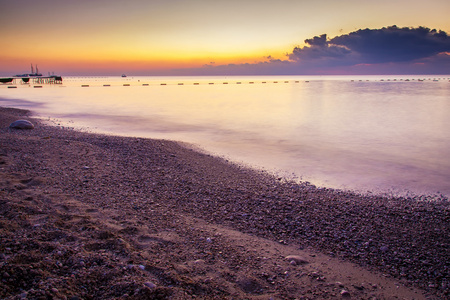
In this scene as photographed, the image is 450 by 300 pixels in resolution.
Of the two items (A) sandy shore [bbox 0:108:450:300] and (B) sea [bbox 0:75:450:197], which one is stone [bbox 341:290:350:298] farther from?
(B) sea [bbox 0:75:450:197]

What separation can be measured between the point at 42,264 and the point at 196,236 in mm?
2081

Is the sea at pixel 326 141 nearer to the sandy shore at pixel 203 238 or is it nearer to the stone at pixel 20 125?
the sandy shore at pixel 203 238

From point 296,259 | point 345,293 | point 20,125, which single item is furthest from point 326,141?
point 20,125

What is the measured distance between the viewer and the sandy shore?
3379 millimetres

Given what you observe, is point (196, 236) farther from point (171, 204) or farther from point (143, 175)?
point (143, 175)

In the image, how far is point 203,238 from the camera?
459 cm

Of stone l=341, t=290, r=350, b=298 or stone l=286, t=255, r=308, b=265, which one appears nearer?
stone l=341, t=290, r=350, b=298

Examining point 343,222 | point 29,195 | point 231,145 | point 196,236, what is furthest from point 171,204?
point 231,145

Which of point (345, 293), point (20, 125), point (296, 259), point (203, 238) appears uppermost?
point (20, 125)

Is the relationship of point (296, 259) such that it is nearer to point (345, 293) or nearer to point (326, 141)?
point (345, 293)

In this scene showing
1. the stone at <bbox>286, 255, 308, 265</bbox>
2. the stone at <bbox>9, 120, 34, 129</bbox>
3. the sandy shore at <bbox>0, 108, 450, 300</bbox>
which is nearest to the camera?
the sandy shore at <bbox>0, 108, 450, 300</bbox>

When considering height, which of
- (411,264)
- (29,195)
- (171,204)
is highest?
(29,195)

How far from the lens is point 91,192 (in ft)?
19.7

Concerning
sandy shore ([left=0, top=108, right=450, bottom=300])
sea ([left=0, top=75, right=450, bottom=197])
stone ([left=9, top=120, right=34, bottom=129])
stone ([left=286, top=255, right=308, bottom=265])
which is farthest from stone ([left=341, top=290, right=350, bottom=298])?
stone ([left=9, top=120, right=34, bottom=129])
